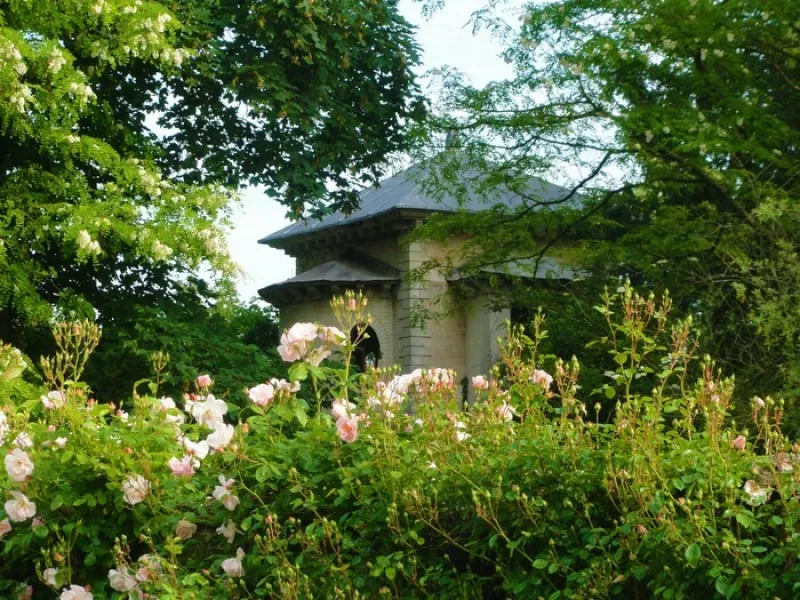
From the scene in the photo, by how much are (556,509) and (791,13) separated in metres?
11.8

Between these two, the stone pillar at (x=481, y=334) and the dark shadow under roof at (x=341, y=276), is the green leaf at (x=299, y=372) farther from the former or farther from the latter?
the dark shadow under roof at (x=341, y=276)

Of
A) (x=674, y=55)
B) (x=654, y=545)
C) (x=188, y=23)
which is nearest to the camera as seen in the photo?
(x=654, y=545)

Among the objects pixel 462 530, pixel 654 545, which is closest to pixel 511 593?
pixel 462 530

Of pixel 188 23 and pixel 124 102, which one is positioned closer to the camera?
pixel 188 23

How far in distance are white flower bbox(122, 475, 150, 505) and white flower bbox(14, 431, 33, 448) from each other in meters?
0.62

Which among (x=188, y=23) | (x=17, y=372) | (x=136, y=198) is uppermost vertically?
(x=188, y=23)

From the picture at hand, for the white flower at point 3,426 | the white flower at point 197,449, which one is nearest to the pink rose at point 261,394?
the white flower at point 197,449

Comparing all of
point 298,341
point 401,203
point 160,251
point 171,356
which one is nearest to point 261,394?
point 298,341

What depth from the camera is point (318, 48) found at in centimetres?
1708

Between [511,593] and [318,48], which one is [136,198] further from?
[511,593]

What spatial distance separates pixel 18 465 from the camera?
4.59m

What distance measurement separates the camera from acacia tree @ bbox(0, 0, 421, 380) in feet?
46.1

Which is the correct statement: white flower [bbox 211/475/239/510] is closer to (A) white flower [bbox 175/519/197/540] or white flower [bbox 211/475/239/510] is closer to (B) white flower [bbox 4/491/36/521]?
(A) white flower [bbox 175/519/197/540]

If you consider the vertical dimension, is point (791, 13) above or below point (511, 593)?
above
